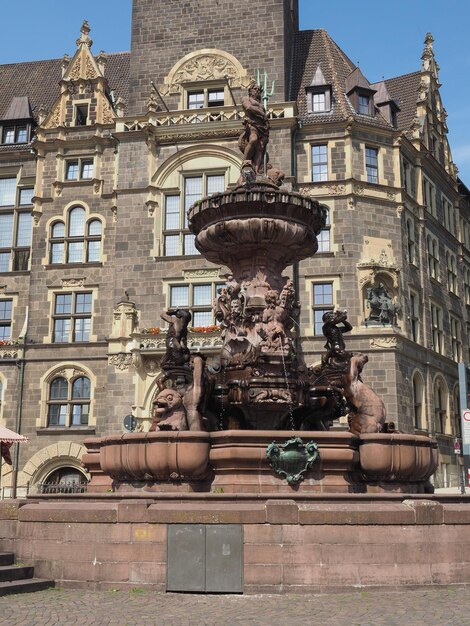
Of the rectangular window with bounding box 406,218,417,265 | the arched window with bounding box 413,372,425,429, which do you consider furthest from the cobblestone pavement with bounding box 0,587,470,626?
the rectangular window with bounding box 406,218,417,265

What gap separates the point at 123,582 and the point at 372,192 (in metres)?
28.1

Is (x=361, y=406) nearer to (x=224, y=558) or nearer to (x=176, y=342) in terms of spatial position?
(x=176, y=342)

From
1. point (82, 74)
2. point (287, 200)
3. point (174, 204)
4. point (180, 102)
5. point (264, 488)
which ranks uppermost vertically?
point (82, 74)

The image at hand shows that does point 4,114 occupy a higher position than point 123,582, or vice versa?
point 4,114

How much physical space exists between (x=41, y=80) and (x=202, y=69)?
12029mm

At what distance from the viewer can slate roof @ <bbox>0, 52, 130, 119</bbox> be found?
142 feet

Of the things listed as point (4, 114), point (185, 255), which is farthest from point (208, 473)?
point (4, 114)

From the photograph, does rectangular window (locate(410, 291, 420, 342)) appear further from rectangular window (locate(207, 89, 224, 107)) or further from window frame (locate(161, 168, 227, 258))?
rectangular window (locate(207, 89, 224, 107))

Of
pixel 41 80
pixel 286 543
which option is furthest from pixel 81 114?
pixel 286 543

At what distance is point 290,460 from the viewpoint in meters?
11.9

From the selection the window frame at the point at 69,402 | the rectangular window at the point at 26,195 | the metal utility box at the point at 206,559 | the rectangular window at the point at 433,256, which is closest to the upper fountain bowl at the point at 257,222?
the metal utility box at the point at 206,559

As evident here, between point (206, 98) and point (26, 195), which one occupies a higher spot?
point (206, 98)

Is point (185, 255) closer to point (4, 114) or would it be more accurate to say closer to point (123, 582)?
point (4, 114)

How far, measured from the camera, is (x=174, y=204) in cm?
3638
